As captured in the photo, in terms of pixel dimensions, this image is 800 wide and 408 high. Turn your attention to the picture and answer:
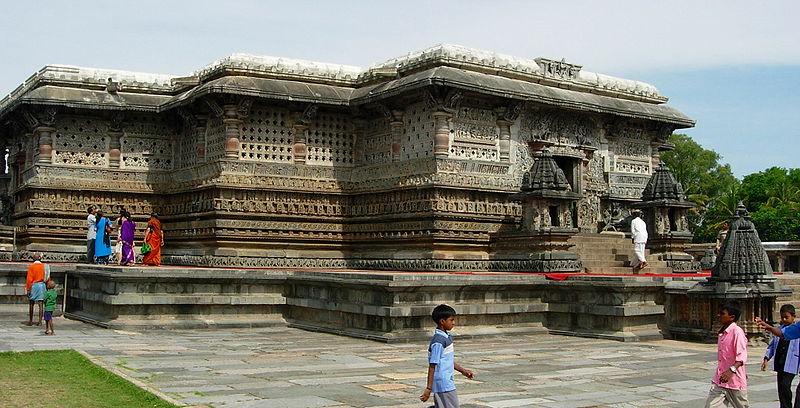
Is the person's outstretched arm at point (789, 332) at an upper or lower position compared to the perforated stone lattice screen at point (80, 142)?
lower

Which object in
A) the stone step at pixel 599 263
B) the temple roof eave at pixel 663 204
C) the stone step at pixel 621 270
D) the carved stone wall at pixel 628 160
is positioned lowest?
the stone step at pixel 621 270

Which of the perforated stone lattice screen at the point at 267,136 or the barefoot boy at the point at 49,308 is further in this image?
the perforated stone lattice screen at the point at 267,136

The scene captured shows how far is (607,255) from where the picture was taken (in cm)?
2089

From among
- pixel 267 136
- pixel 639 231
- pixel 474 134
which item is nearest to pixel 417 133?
pixel 474 134

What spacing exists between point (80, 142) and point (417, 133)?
957cm

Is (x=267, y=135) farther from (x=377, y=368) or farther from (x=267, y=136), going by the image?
(x=377, y=368)

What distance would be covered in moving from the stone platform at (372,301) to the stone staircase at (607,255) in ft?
14.0

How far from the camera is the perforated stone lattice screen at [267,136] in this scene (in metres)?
22.2

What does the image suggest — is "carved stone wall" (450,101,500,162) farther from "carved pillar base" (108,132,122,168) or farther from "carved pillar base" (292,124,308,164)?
"carved pillar base" (108,132,122,168)

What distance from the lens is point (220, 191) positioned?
70.5 feet

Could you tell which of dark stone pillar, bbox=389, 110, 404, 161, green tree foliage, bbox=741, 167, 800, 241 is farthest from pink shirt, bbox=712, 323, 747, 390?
green tree foliage, bbox=741, 167, 800, 241

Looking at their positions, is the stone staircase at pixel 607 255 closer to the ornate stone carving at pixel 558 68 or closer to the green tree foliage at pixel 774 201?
the ornate stone carving at pixel 558 68

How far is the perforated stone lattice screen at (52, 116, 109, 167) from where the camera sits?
77.6ft

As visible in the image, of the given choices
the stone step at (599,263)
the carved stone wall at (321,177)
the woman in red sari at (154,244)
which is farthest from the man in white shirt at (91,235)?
the stone step at (599,263)
